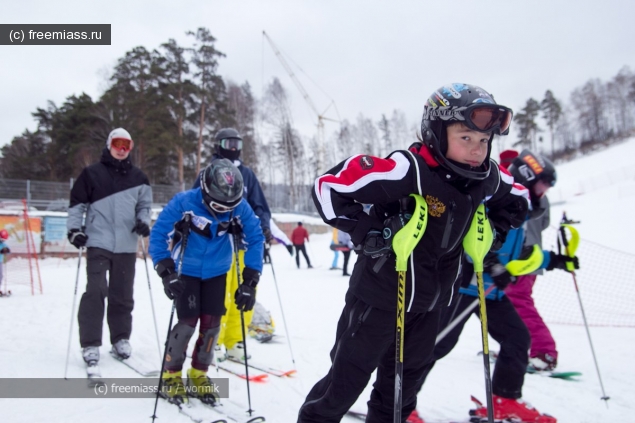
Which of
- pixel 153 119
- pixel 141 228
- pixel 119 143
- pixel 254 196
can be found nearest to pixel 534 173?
pixel 254 196

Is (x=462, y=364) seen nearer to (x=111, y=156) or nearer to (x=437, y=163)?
(x=437, y=163)

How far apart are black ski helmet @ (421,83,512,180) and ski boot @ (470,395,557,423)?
73.1 inches

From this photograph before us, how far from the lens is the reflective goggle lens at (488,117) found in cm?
210

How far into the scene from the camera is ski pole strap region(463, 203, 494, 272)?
2.31 meters

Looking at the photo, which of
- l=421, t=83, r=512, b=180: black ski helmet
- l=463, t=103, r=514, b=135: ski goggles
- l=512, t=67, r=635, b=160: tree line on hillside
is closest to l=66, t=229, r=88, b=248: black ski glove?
l=421, t=83, r=512, b=180: black ski helmet

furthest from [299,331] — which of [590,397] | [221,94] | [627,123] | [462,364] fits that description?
[627,123]

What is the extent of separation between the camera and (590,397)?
355cm

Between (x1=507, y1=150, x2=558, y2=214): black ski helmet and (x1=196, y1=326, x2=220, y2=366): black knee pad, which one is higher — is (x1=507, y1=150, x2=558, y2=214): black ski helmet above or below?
above

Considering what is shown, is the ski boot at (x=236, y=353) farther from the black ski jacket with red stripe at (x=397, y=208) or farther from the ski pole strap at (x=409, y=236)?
the ski pole strap at (x=409, y=236)

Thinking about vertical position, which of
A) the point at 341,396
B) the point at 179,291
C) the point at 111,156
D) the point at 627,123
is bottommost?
the point at 341,396

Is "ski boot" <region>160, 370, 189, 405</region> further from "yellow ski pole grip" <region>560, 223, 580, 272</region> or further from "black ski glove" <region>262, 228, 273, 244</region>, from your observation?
"yellow ski pole grip" <region>560, 223, 580, 272</region>

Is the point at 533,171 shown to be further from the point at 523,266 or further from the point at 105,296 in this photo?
the point at 105,296

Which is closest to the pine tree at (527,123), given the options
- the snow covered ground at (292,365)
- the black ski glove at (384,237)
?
the snow covered ground at (292,365)

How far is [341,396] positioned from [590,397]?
2.64m
